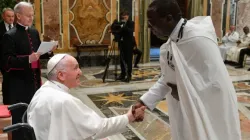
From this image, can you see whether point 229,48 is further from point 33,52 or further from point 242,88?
point 33,52

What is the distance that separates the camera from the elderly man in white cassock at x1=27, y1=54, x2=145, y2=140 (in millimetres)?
1867

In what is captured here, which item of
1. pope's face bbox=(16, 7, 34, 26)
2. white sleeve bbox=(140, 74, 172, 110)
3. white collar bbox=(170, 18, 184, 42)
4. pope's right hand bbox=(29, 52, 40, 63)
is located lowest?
white sleeve bbox=(140, 74, 172, 110)

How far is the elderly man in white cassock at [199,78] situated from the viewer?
5.75 ft

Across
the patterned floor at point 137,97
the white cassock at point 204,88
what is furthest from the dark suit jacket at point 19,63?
the white cassock at point 204,88

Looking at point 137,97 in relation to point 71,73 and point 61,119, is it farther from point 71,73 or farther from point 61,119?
point 61,119

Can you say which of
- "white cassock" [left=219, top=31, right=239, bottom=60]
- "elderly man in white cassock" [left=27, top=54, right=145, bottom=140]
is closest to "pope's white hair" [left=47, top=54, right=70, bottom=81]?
"elderly man in white cassock" [left=27, top=54, right=145, bottom=140]

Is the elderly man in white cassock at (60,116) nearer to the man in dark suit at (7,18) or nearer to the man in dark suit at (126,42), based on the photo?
the man in dark suit at (7,18)

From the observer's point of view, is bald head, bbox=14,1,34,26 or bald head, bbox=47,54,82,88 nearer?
bald head, bbox=47,54,82,88

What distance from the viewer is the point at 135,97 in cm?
586

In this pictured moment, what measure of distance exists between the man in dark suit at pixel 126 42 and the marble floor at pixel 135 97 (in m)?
0.35

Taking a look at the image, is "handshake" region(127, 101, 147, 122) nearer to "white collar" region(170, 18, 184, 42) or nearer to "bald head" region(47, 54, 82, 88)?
"bald head" region(47, 54, 82, 88)

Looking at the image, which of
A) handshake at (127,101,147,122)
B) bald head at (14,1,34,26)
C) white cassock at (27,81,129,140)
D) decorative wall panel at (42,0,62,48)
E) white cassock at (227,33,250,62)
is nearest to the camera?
A: white cassock at (27,81,129,140)

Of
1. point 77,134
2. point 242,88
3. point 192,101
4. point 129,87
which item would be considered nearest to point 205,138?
point 192,101

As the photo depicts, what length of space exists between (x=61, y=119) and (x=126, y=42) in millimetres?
5143
